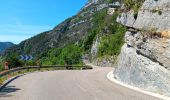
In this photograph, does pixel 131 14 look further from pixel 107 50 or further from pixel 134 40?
pixel 107 50

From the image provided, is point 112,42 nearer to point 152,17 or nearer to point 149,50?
point 152,17

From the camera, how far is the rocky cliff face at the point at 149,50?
61.3ft

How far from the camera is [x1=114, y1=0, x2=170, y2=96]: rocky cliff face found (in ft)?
61.3

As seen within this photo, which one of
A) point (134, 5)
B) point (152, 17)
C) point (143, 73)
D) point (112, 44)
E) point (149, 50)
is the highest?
point (112, 44)

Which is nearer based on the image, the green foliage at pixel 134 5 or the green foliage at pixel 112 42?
the green foliage at pixel 134 5

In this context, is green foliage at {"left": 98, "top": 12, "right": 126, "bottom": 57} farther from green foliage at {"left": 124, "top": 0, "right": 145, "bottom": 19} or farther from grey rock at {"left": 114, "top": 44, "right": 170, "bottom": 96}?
grey rock at {"left": 114, "top": 44, "right": 170, "bottom": 96}

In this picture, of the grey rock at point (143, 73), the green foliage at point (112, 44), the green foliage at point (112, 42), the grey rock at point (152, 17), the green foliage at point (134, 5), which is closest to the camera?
the grey rock at point (143, 73)

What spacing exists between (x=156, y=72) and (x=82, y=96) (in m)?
4.76

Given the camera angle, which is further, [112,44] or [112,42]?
[112,42]

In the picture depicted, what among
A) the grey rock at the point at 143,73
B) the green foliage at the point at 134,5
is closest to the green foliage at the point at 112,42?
the green foliage at the point at 134,5

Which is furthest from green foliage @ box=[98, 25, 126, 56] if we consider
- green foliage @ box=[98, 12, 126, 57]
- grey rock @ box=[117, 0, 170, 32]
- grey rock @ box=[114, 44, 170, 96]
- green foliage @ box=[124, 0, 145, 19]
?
grey rock @ box=[117, 0, 170, 32]

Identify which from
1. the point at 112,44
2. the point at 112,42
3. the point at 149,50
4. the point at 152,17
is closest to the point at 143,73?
the point at 149,50

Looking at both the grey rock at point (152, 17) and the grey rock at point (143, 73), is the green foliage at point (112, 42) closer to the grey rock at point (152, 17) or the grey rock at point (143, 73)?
the grey rock at point (143, 73)

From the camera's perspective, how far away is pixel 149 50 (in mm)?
20578
